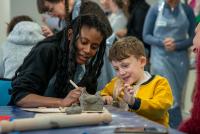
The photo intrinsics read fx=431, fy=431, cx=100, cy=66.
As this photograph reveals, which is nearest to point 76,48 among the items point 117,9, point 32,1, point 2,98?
point 2,98

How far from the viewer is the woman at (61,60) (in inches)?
81.7

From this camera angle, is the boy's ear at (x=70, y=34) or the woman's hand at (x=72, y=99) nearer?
the woman's hand at (x=72, y=99)

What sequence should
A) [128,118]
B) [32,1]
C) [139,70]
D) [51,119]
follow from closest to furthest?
[51,119] → [128,118] → [139,70] → [32,1]

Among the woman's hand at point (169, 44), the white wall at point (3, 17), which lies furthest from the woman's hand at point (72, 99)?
the white wall at point (3, 17)

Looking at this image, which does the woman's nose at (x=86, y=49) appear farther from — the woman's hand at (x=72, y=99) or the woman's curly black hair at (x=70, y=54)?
the woman's hand at (x=72, y=99)

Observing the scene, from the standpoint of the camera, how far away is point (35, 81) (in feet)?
6.86

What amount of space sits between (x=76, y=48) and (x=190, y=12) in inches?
79.0

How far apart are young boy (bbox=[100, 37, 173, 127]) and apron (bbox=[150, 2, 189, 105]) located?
1.57 m

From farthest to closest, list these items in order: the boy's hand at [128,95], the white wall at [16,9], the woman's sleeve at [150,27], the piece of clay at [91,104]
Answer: the white wall at [16,9] → the woman's sleeve at [150,27] → the boy's hand at [128,95] → the piece of clay at [91,104]

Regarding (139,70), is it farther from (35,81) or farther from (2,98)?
(2,98)

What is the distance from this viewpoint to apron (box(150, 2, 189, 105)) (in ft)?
12.7

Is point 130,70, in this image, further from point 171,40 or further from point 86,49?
point 171,40

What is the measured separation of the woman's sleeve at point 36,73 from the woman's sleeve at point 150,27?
188cm

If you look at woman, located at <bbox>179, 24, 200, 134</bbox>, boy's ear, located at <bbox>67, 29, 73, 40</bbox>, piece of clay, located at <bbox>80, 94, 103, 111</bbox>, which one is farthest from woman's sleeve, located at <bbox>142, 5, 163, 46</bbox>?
woman, located at <bbox>179, 24, 200, 134</bbox>
